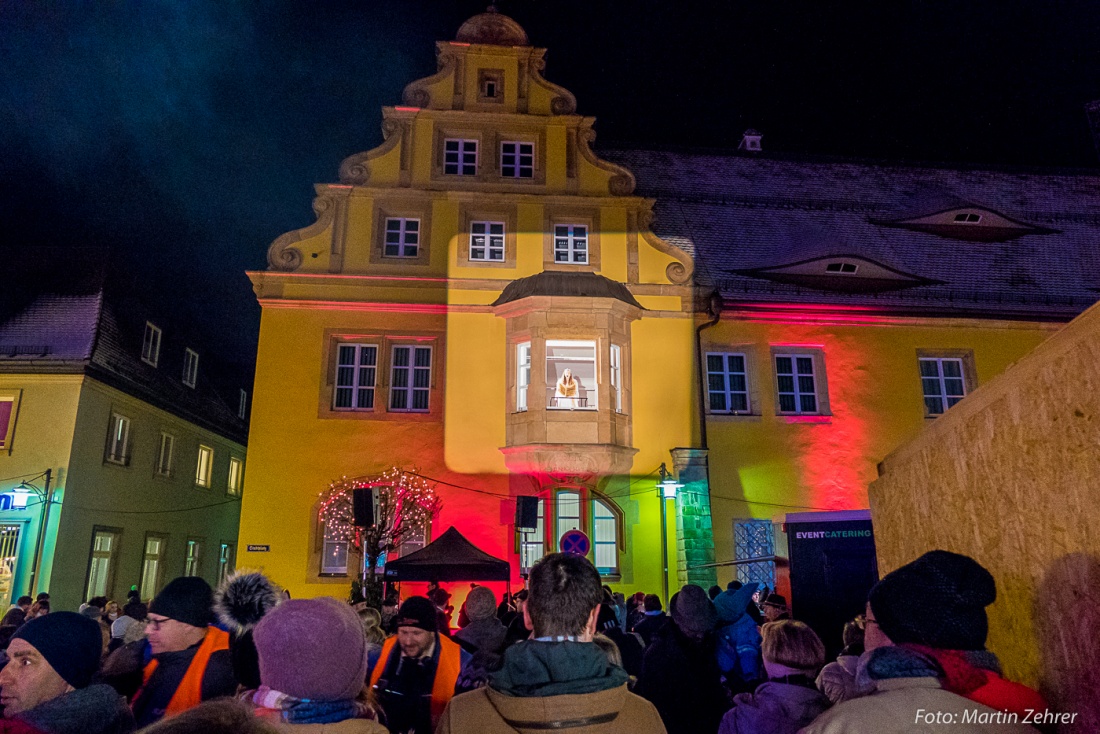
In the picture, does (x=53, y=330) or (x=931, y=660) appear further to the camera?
(x=53, y=330)

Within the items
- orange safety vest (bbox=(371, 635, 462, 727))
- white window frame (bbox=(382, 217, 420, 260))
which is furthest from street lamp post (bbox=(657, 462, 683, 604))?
orange safety vest (bbox=(371, 635, 462, 727))

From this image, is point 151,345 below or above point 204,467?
above

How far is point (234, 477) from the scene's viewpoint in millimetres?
30016

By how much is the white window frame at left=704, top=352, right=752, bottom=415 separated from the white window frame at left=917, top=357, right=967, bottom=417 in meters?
3.90

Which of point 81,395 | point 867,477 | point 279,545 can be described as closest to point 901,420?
point 867,477

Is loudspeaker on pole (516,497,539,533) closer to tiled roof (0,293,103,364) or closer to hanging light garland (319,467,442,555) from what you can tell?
hanging light garland (319,467,442,555)

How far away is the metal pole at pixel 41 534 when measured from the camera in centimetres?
1795

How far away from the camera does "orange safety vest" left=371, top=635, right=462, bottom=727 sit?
4641 millimetres

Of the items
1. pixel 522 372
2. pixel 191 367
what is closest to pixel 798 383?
pixel 522 372

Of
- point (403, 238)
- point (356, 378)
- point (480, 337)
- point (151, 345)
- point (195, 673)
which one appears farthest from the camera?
point (151, 345)

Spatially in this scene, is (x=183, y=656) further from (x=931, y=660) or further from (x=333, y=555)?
(x=333, y=555)

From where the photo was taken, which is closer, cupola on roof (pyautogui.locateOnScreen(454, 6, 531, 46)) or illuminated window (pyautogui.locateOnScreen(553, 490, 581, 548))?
illuminated window (pyautogui.locateOnScreen(553, 490, 581, 548))

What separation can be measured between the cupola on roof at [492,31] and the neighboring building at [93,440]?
12.4 metres

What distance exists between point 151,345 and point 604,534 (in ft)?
51.9
